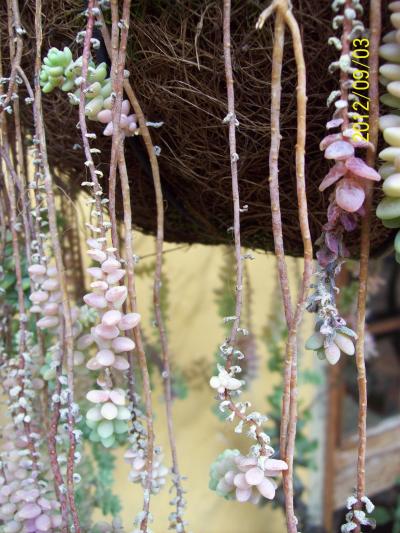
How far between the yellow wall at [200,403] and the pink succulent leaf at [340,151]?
58 cm

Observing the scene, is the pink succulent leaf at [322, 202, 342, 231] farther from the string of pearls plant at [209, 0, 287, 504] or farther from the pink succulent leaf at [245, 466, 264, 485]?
the pink succulent leaf at [245, 466, 264, 485]

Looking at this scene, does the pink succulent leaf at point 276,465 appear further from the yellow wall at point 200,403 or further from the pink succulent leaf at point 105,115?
the yellow wall at point 200,403

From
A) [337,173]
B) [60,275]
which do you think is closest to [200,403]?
[60,275]

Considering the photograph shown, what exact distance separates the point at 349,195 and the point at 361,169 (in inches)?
0.6

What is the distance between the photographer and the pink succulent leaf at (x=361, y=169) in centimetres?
27

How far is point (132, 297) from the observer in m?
0.35

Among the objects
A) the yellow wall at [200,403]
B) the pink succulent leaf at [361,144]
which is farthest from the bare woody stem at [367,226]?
the yellow wall at [200,403]

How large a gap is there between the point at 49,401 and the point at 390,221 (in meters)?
0.34

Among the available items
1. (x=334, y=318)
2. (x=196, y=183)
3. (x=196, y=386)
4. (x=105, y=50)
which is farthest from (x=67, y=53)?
(x=196, y=386)

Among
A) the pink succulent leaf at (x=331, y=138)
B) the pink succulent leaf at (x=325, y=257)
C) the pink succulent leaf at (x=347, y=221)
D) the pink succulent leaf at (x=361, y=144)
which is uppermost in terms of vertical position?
the pink succulent leaf at (x=331, y=138)

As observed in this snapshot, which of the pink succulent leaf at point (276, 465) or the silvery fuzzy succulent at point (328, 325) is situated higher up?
the silvery fuzzy succulent at point (328, 325)

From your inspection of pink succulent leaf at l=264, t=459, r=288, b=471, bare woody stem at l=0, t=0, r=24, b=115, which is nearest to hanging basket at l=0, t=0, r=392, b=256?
bare woody stem at l=0, t=0, r=24, b=115

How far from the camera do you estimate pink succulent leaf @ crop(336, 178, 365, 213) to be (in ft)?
0.92

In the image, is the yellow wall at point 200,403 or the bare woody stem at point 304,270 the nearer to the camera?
the bare woody stem at point 304,270
